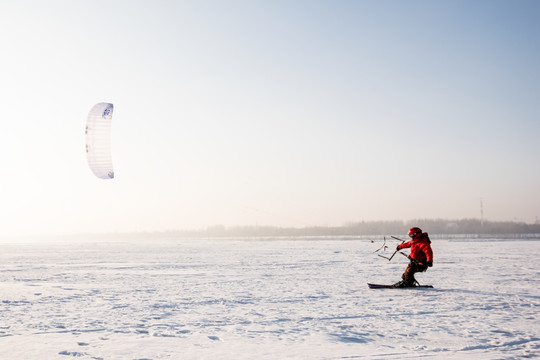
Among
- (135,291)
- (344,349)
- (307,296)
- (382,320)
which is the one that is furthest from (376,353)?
(135,291)

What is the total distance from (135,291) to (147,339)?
478 centimetres

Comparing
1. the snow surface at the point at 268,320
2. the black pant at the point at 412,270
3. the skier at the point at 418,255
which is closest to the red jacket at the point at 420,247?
the skier at the point at 418,255

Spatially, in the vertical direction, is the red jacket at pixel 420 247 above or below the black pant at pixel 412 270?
above

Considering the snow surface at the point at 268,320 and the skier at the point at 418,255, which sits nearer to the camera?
the snow surface at the point at 268,320

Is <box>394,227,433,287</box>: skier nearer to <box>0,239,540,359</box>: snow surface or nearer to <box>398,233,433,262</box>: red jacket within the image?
<box>398,233,433,262</box>: red jacket

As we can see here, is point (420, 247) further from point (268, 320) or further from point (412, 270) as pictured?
point (268, 320)

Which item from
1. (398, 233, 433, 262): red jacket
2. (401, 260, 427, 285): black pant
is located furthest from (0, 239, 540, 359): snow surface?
(398, 233, 433, 262): red jacket

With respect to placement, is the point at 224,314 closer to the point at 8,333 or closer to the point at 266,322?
the point at 266,322

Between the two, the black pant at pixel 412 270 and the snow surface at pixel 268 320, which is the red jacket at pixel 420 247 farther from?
the snow surface at pixel 268 320

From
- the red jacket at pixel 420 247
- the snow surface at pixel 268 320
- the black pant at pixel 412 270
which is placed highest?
the red jacket at pixel 420 247

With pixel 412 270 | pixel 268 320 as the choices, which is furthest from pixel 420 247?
pixel 268 320

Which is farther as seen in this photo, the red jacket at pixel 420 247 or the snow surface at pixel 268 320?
the red jacket at pixel 420 247

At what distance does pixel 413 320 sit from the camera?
6492 mm

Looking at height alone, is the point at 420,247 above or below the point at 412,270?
above
